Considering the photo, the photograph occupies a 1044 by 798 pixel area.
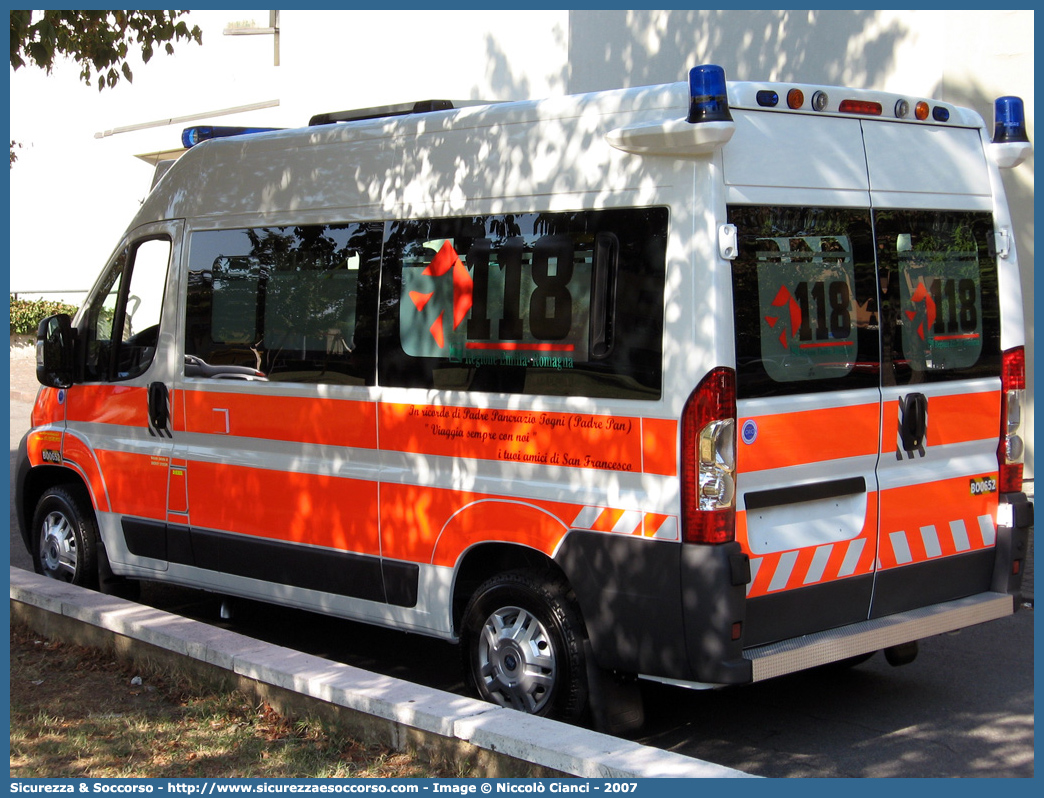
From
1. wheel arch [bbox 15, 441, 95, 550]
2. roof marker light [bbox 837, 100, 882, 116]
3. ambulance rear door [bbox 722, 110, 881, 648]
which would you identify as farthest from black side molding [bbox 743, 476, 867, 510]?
wheel arch [bbox 15, 441, 95, 550]

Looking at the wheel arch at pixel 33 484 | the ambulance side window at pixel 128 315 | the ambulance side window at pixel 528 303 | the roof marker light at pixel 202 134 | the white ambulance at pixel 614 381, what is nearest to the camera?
the white ambulance at pixel 614 381

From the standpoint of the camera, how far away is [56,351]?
7.06 m

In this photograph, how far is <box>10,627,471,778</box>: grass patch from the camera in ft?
14.6

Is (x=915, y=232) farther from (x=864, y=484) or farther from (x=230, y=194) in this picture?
(x=230, y=194)

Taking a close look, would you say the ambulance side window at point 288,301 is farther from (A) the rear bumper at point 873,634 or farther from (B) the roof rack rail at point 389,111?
(A) the rear bumper at point 873,634

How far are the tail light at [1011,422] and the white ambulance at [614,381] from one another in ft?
0.05

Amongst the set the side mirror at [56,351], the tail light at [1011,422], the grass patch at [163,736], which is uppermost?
the side mirror at [56,351]

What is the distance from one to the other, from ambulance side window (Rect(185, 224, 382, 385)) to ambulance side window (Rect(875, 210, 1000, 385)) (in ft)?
7.65

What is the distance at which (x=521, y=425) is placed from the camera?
200 inches

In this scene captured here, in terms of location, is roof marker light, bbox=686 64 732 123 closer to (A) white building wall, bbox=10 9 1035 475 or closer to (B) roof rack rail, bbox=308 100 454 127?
(B) roof rack rail, bbox=308 100 454 127

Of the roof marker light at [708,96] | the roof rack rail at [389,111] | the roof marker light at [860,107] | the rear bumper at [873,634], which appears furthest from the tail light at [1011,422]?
the roof rack rail at [389,111]

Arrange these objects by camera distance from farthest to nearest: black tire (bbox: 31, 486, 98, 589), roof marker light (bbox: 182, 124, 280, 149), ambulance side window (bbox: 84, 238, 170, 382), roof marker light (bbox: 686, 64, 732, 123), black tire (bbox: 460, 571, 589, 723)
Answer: black tire (bbox: 31, 486, 98, 589) < roof marker light (bbox: 182, 124, 280, 149) < ambulance side window (bbox: 84, 238, 170, 382) < black tire (bbox: 460, 571, 589, 723) < roof marker light (bbox: 686, 64, 732, 123)

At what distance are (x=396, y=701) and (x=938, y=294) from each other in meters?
2.98

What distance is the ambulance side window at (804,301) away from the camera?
4648mm
